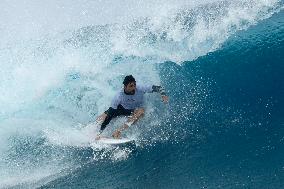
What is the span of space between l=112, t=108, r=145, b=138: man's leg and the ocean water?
235 mm

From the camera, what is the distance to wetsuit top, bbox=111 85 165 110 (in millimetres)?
8367

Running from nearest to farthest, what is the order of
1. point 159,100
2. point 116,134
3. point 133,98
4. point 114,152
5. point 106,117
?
point 114,152 < point 116,134 < point 133,98 < point 106,117 < point 159,100

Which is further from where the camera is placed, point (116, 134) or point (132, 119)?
point (132, 119)

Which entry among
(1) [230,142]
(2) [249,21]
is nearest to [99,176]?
(1) [230,142]

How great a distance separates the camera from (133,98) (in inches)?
329

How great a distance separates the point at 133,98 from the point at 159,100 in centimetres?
96

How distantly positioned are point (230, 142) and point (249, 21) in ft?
16.2

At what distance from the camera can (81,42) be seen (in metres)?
13.7

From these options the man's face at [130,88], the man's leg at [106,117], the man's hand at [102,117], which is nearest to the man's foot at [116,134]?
the man's leg at [106,117]

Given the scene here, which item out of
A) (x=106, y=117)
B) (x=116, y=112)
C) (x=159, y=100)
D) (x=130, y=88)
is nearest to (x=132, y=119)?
(x=116, y=112)

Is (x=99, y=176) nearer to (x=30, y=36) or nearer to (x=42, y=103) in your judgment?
(x=42, y=103)

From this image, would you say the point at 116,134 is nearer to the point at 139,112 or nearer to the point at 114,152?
the point at 114,152

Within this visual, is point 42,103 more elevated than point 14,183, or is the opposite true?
point 42,103

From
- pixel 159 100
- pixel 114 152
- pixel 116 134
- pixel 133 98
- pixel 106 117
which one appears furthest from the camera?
pixel 159 100
